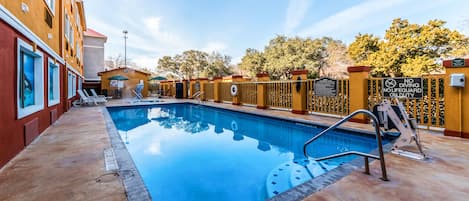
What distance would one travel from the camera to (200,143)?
19.1 ft

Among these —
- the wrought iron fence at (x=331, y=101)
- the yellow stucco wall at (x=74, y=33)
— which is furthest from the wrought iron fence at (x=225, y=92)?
the yellow stucco wall at (x=74, y=33)

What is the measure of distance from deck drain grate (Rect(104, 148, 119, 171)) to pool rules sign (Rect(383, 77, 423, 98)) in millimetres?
6357

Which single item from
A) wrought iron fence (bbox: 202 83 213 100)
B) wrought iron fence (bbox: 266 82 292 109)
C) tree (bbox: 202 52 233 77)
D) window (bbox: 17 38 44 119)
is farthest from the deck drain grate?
tree (bbox: 202 52 233 77)

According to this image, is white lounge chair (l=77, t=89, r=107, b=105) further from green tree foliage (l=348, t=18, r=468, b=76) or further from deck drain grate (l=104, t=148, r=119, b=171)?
→ green tree foliage (l=348, t=18, r=468, b=76)

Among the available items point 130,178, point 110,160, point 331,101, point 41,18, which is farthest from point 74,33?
point 331,101

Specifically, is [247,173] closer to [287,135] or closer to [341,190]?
[341,190]

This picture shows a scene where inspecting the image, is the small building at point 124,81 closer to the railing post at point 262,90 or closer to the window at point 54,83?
the window at point 54,83

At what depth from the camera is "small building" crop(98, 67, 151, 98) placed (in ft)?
59.2

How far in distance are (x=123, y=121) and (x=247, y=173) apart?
284 inches

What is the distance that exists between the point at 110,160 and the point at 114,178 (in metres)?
0.77

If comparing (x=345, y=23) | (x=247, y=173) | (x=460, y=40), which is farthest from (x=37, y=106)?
(x=345, y=23)

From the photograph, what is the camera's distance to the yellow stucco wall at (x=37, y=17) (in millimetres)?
3552

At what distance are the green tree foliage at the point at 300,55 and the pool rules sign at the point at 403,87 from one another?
11.6 m

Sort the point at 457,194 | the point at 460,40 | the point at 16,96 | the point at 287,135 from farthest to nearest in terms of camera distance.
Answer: the point at 460,40 → the point at 287,135 → the point at 16,96 → the point at 457,194
